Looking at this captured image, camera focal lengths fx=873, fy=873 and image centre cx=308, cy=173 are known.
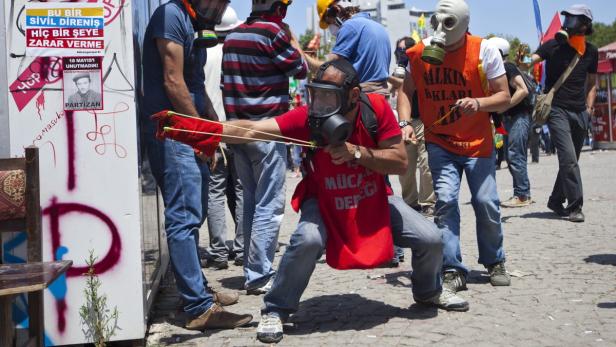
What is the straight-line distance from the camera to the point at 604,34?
83.1 m

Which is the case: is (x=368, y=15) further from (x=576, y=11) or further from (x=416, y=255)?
(x=576, y=11)

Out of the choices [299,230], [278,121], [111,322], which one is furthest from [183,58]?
[111,322]

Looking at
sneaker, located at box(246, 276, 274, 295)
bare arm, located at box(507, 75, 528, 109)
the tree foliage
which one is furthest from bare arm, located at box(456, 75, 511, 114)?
the tree foliage

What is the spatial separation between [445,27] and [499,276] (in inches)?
67.7

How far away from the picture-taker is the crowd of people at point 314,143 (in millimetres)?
4766

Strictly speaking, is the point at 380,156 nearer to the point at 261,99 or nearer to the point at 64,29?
the point at 261,99

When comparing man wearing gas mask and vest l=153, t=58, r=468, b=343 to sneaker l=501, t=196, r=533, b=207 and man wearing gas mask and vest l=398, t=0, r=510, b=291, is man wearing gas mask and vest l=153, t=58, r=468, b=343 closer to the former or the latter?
man wearing gas mask and vest l=398, t=0, r=510, b=291

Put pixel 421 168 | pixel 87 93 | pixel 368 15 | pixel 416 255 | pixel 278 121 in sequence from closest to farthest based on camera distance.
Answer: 1. pixel 87 93
2. pixel 278 121
3. pixel 416 255
4. pixel 368 15
5. pixel 421 168

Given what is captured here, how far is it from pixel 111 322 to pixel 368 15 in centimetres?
330

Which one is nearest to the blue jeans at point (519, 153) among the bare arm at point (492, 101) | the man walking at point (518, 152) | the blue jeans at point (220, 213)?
the man walking at point (518, 152)

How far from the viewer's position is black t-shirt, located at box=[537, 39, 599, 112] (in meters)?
9.41

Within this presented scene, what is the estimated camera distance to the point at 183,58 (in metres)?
4.92

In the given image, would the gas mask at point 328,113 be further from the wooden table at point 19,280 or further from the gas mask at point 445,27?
the wooden table at point 19,280

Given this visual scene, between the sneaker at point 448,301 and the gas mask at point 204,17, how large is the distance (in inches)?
78.9
